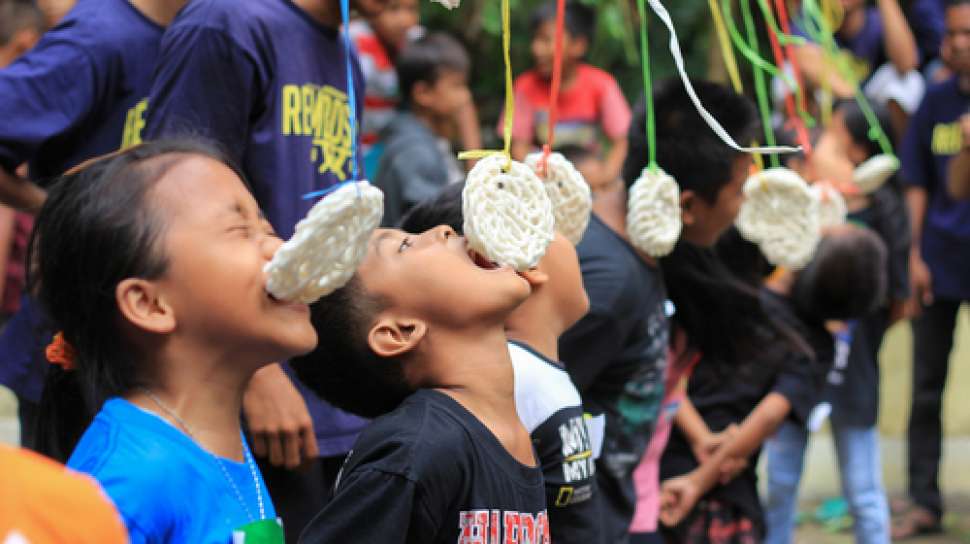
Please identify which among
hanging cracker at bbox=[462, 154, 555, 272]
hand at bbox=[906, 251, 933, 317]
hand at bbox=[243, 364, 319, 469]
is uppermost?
hanging cracker at bbox=[462, 154, 555, 272]

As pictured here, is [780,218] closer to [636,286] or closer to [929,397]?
[636,286]

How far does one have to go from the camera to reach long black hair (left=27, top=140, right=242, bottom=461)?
1716 mm

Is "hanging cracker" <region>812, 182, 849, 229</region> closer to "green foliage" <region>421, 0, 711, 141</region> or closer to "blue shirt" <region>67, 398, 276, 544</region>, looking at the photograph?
"blue shirt" <region>67, 398, 276, 544</region>

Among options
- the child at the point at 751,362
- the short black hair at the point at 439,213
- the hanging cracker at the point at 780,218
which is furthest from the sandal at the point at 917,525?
the short black hair at the point at 439,213

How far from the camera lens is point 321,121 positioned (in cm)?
238

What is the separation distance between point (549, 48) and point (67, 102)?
3568mm

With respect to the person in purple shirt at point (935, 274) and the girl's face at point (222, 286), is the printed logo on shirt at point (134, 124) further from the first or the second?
the person in purple shirt at point (935, 274)

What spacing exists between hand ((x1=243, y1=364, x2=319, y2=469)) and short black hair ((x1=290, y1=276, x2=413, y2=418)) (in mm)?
117

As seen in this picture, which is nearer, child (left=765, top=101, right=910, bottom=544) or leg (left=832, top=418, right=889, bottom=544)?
child (left=765, top=101, right=910, bottom=544)

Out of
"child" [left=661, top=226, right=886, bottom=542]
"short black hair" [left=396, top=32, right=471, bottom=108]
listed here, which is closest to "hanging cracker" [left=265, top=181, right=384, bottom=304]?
"child" [left=661, top=226, right=886, bottom=542]

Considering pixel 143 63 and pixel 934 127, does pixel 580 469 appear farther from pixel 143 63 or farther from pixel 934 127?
pixel 934 127

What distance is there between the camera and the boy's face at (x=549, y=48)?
18.6ft

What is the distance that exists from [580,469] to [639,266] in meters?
0.66

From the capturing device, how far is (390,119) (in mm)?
4898
